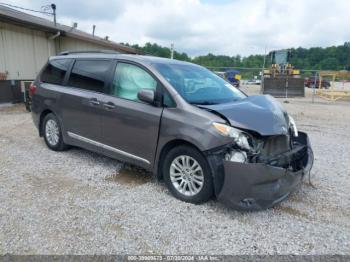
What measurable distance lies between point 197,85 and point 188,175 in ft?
4.43

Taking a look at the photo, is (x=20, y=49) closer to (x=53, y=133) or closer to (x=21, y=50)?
(x=21, y=50)

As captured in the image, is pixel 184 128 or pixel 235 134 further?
pixel 184 128

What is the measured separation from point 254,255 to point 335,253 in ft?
2.45

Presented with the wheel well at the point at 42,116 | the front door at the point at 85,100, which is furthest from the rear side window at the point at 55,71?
the wheel well at the point at 42,116

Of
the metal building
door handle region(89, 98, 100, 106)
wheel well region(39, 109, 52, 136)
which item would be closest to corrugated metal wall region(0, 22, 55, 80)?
the metal building

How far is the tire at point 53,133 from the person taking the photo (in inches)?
215

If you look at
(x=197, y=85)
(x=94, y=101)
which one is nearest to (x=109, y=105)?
(x=94, y=101)

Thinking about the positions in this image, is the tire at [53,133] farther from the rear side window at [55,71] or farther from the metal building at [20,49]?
the metal building at [20,49]

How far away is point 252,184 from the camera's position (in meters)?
3.14

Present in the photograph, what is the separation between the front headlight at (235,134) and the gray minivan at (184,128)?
0.4 inches

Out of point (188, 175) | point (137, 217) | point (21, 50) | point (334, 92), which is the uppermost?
point (21, 50)

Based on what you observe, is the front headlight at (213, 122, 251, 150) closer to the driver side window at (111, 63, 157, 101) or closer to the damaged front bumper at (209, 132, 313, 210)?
the damaged front bumper at (209, 132, 313, 210)

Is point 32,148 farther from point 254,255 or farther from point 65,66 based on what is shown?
point 254,255

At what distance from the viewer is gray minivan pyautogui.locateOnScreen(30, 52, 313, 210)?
3.28 meters
